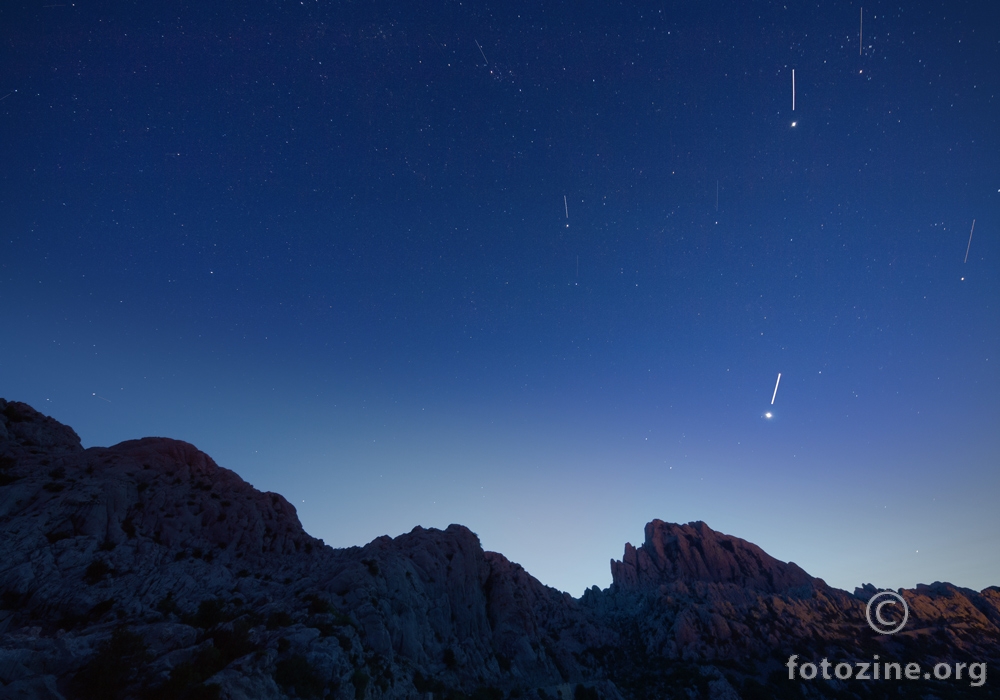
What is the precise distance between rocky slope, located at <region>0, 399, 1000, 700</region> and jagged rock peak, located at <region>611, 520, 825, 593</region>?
11.7 m

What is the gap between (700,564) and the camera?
400ft

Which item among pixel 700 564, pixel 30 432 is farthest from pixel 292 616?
pixel 700 564

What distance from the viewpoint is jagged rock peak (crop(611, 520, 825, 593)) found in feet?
390

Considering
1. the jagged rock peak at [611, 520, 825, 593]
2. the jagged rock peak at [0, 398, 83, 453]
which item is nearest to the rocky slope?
the jagged rock peak at [0, 398, 83, 453]

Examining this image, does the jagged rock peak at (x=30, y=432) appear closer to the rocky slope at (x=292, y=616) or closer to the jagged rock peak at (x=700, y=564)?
the rocky slope at (x=292, y=616)

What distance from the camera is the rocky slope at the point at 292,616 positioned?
27.8m

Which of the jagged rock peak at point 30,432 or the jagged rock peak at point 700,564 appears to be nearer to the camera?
the jagged rock peak at point 30,432

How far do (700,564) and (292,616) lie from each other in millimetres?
121080

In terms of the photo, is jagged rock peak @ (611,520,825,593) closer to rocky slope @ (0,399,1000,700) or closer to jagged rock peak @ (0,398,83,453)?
rocky slope @ (0,399,1000,700)

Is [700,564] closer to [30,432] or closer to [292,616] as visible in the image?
[292,616]

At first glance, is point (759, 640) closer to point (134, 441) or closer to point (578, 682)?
point (578, 682)

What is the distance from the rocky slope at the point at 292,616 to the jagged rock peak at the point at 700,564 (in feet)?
38.3

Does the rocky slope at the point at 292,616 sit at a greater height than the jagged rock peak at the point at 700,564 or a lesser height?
lesser

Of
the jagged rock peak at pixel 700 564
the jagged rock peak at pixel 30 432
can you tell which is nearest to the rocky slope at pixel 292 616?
the jagged rock peak at pixel 30 432
